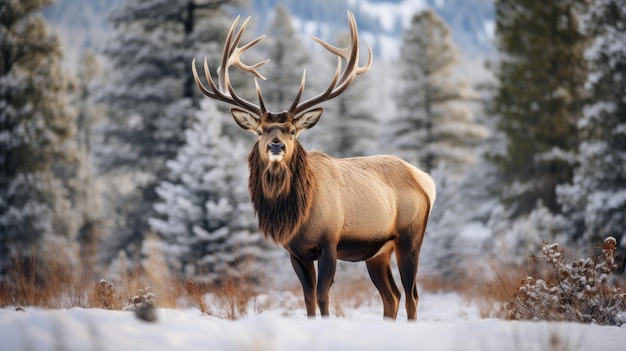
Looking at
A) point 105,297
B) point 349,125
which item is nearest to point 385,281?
point 105,297

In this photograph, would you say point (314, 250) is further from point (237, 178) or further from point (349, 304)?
point (237, 178)

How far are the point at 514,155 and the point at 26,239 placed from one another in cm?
1331

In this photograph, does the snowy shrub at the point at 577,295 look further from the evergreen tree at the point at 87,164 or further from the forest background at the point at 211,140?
the evergreen tree at the point at 87,164

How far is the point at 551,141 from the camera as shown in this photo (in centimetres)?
1470

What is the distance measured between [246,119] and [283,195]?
0.92m

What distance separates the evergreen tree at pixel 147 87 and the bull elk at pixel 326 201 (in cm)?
984

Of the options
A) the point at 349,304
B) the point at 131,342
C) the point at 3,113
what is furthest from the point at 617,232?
the point at 3,113

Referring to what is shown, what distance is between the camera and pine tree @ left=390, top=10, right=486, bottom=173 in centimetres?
1966

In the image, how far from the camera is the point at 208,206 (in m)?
11.4

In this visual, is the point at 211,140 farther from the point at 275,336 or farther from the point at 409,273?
the point at 275,336

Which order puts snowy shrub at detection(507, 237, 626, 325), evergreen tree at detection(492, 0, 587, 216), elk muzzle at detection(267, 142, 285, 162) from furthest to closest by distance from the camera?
evergreen tree at detection(492, 0, 587, 216)
elk muzzle at detection(267, 142, 285, 162)
snowy shrub at detection(507, 237, 626, 325)

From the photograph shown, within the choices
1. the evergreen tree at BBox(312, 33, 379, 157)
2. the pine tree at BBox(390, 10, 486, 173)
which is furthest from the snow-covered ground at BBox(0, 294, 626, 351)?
the evergreen tree at BBox(312, 33, 379, 157)

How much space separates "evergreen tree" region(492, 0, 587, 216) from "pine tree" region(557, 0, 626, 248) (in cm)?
218

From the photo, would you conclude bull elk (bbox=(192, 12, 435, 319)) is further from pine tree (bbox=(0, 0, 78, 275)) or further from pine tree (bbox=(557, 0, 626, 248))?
pine tree (bbox=(0, 0, 78, 275))
